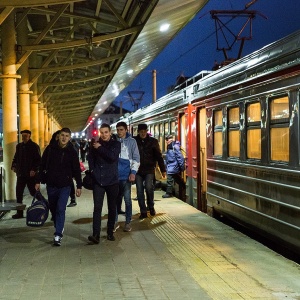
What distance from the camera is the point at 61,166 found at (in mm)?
7527

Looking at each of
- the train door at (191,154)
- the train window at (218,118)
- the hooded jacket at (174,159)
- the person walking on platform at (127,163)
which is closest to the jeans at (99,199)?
the person walking on platform at (127,163)

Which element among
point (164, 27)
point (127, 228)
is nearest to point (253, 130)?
point (127, 228)

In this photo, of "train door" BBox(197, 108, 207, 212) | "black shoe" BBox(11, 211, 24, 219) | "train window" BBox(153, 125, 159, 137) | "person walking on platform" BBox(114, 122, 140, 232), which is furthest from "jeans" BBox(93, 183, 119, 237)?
"train window" BBox(153, 125, 159, 137)

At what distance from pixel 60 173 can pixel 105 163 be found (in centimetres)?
64

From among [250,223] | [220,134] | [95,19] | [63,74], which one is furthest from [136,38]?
[63,74]

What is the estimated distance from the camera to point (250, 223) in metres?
8.09

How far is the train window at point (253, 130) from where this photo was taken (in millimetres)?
7582

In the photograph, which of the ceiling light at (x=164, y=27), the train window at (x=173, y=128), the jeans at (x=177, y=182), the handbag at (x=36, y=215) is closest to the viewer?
the handbag at (x=36, y=215)

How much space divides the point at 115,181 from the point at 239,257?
2.00 meters

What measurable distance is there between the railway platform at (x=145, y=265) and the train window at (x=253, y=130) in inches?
50.4

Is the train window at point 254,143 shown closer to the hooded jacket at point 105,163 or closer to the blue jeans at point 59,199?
the hooded jacket at point 105,163

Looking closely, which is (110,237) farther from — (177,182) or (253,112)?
(177,182)

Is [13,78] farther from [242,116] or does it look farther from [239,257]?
[239,257]

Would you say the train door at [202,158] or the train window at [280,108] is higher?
the train window at [280,108]
